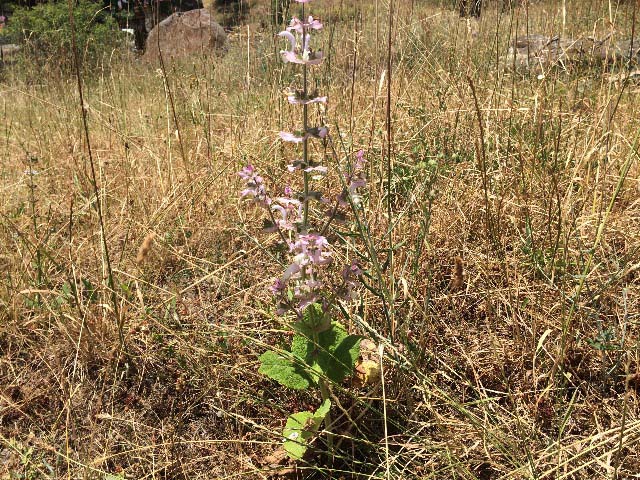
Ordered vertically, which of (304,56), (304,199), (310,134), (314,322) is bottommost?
(314,322)

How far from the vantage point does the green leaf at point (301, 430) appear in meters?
1.36

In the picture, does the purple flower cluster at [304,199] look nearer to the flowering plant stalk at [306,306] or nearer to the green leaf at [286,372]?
the flowering plant stalk at [306,306]

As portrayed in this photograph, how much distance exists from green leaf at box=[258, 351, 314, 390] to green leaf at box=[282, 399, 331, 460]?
0.08 meters

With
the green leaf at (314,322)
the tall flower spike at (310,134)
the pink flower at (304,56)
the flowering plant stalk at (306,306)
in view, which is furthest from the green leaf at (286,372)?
the pink flower at (304,56)

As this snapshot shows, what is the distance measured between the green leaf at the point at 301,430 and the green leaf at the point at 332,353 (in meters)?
0.08

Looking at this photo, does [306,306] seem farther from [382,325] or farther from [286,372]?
[382,325]

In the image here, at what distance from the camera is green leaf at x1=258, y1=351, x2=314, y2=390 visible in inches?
56.0

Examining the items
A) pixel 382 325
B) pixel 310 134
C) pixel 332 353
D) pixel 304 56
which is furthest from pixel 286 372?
pixel 304 56

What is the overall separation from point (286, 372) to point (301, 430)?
0.50 feet

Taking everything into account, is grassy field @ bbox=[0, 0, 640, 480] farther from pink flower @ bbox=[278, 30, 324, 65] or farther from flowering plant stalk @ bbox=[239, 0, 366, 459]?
pink flower @ bbox=[278, 30, 324, 65]

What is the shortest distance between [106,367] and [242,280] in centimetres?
59

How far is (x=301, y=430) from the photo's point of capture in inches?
55.0

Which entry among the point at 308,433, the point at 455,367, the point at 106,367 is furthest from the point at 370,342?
the point at 106,367

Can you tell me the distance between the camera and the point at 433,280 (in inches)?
76.5
